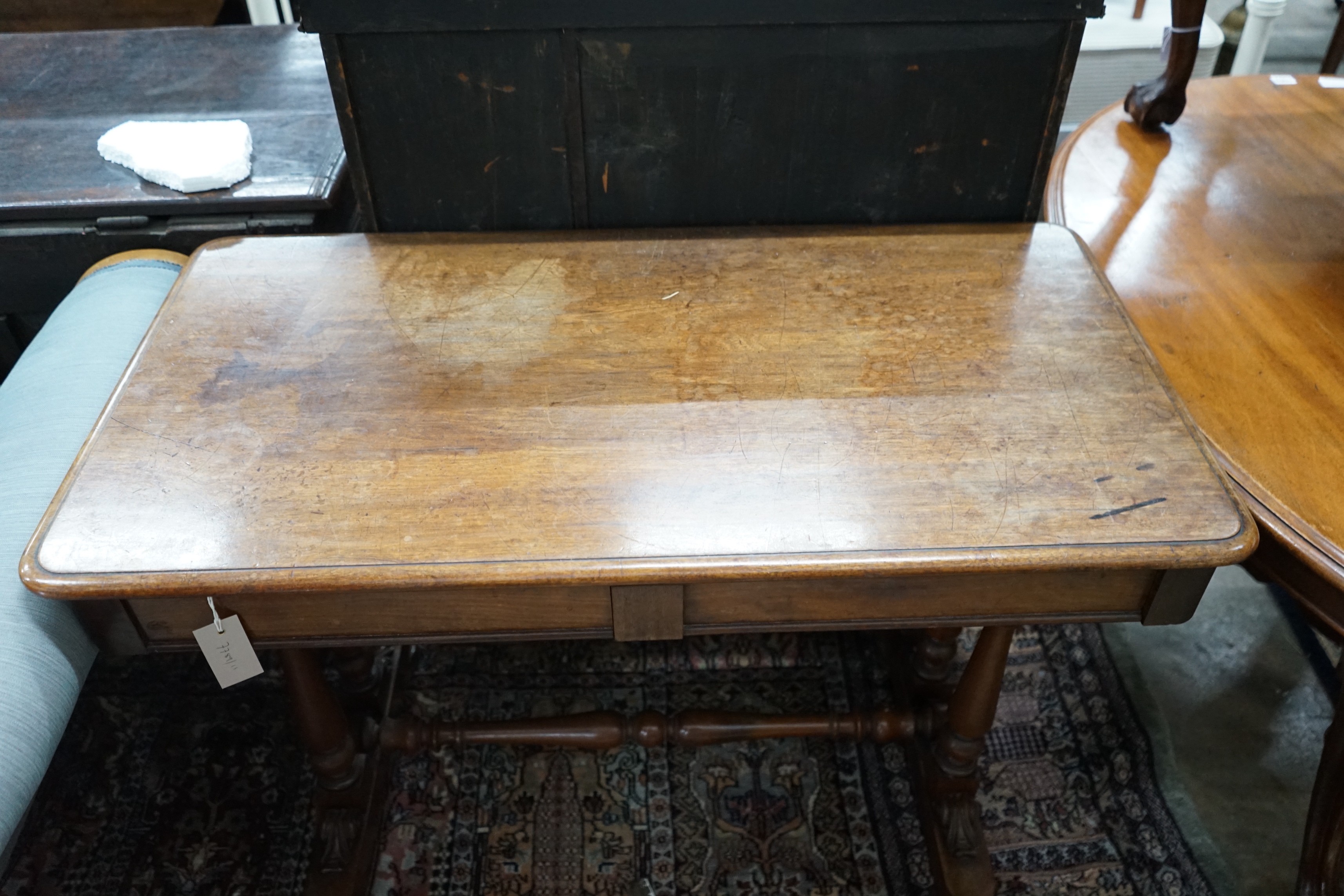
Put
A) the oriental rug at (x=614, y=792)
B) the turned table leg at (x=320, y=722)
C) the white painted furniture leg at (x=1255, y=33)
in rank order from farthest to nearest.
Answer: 1. the white painted furniture leg at (x=1255, y=33)
2. the oriental rug at (x=614, y=792)
3. the turned table leg at (x=320, y=722)

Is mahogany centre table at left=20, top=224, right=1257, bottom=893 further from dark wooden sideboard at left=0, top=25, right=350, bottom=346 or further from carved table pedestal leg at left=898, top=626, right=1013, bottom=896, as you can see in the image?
dark wooden sideboard at left=0, top=25, right=350, bottom=346

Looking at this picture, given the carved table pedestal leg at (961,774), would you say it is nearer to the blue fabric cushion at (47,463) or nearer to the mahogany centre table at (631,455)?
the mahogany centre table at (631,455)

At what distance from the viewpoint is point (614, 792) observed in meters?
→ 1.72

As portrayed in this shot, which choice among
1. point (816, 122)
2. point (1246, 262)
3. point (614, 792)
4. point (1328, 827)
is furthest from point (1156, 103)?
point (614, 792)

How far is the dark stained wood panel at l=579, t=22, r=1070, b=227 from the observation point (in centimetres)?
135

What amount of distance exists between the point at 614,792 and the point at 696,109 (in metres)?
1.17

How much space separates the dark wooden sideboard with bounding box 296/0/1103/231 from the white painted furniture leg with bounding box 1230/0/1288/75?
6.70ft

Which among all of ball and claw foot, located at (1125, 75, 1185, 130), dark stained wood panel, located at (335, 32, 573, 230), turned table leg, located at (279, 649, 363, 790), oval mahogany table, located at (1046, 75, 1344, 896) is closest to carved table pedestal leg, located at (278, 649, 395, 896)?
turned table leg, located at (279, 649, 363, 790)

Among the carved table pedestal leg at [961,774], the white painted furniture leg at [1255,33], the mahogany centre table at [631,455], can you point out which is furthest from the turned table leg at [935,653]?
the white painted furniture leg at [1255,33]

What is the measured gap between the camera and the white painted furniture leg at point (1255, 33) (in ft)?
9.57

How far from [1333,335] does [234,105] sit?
2006 mm

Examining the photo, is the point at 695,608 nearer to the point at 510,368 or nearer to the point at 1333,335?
the point at 510,368

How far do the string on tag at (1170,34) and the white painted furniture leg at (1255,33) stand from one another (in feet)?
4.19

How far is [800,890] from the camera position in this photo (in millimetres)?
1578
